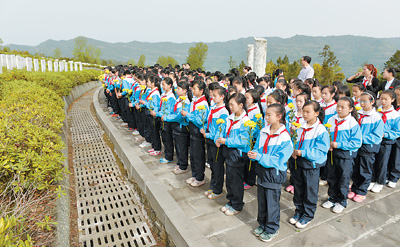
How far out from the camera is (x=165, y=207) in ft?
12.9

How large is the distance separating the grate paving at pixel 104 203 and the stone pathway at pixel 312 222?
77 cm

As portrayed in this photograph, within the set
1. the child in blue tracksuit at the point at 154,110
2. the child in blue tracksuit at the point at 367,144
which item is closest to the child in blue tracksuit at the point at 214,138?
the child in blue tracksuit at the point at 154,110

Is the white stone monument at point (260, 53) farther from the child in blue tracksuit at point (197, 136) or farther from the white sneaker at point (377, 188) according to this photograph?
the white sneaker at point (377, 188)

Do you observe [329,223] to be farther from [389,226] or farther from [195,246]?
[195,246]

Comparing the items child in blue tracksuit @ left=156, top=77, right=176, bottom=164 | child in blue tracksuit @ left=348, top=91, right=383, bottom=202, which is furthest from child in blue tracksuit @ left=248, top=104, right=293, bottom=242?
child in blue tracksuit @ left=156, top=77, right=176, bottom=164

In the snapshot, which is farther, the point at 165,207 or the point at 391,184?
the point at 391,184

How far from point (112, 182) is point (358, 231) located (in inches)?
175

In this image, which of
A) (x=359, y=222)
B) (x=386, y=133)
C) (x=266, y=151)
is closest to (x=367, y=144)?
(x=386, y=133)

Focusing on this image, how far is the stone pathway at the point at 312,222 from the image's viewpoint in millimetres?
3420

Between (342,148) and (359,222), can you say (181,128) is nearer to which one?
(342,148)

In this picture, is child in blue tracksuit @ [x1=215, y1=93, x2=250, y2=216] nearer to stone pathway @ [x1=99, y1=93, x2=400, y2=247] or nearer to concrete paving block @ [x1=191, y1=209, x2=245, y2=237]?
concrete paving block @ [x1=191, y1=209, x2=245, y2=237]

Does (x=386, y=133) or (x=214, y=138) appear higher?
(x=386, y=133)

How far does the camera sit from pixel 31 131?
12.8ft

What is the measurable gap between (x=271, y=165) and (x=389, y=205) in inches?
102
